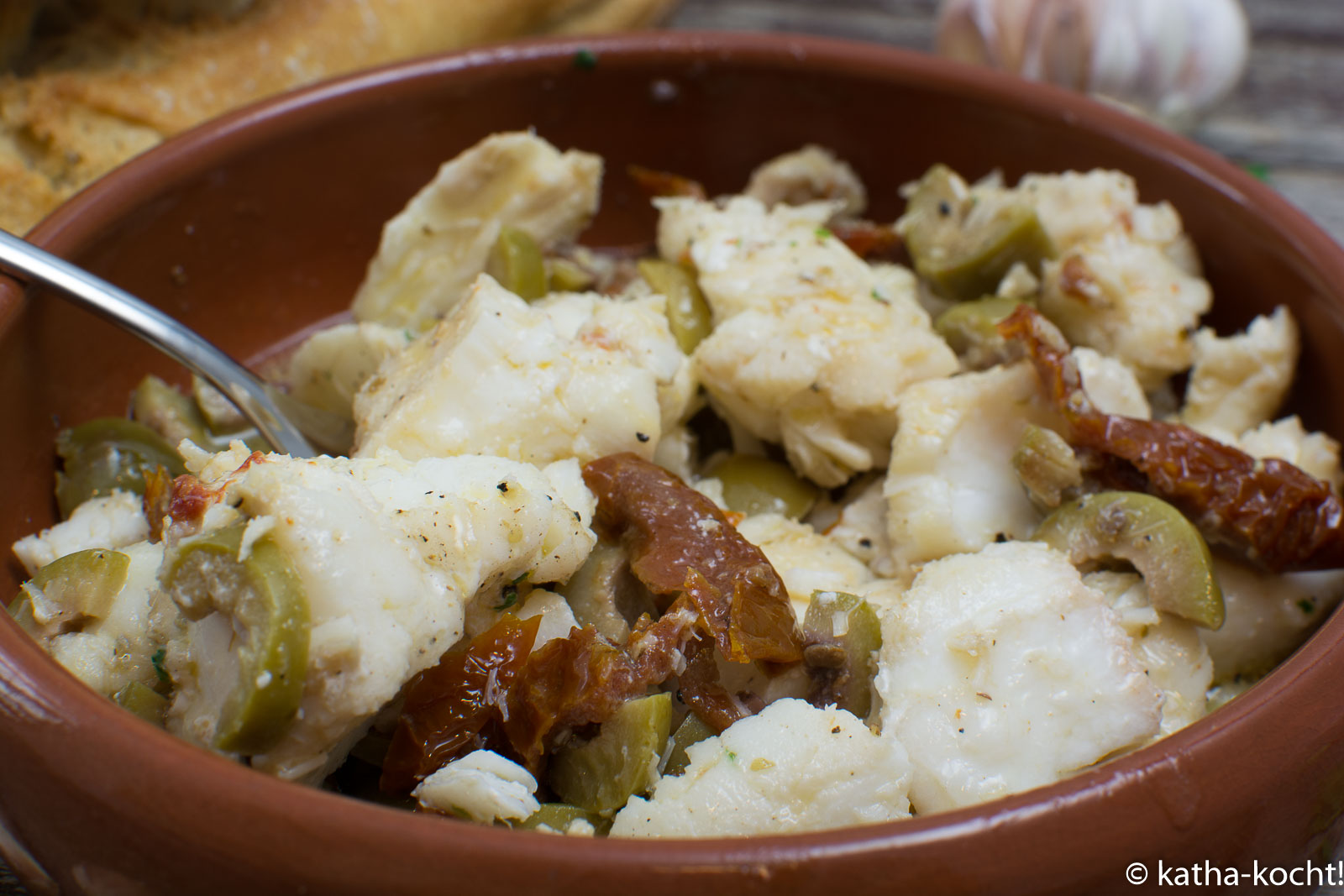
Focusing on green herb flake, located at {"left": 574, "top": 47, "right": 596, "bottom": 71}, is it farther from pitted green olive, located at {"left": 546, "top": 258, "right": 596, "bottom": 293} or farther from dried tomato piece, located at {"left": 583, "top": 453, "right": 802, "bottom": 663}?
dried tomato piece, located at {"left": 583, "top": 453, "right": 802, "bottom": 663}

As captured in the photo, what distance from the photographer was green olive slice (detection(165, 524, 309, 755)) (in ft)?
3.20

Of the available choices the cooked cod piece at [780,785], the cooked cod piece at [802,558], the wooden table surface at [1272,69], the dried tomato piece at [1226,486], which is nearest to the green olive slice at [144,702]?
the cooked cod piece at [780,785]

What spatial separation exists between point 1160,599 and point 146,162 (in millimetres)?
1477

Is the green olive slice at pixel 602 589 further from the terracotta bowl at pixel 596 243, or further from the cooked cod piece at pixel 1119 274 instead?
the cooked cod piece at pixel 1119 274

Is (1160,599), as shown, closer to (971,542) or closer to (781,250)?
(971,542)

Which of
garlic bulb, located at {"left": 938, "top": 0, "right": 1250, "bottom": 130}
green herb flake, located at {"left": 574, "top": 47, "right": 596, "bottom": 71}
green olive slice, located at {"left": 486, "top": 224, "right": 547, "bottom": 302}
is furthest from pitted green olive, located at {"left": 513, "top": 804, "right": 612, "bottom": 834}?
garlic bulb, located at {"left": 938, "top": 0, "right": 1250, "bottom": 130}

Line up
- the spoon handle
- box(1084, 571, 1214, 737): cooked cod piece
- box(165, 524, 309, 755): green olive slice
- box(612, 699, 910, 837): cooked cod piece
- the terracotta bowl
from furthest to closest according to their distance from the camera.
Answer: the spoon handle → box(1084, 571, 1214, 737): cooked cod piece → box(612, 699, 910, 837): cooked cod piece → box(165, 524, 309, 755): green olive slice → the terracotta bowl

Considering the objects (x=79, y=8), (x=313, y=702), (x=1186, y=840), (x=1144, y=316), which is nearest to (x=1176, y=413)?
(x=1144, y=316)

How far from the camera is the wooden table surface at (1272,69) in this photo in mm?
2924

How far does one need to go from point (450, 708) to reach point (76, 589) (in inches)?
16.9

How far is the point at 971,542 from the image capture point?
145 centimetres

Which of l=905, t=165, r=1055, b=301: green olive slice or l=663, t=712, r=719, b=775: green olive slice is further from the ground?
l=905, t=165, r=1055, b=301: green olive slice

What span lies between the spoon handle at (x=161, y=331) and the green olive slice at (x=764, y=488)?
580mm

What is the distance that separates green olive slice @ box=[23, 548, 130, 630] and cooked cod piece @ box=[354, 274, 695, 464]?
11.4 inches
